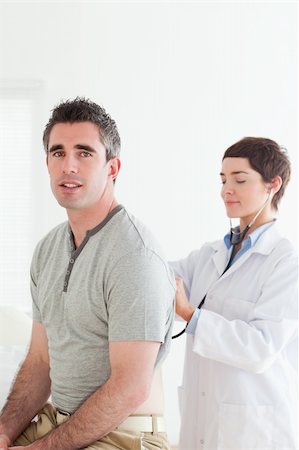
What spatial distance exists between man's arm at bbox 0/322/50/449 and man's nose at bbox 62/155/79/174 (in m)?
0.41

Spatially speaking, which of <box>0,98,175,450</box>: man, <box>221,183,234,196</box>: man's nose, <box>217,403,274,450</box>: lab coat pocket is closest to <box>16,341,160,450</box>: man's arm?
<box>0,98,175,450</box>: man

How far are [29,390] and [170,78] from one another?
7.47ft

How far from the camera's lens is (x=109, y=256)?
139 cm

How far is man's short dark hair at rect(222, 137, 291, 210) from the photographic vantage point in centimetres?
208

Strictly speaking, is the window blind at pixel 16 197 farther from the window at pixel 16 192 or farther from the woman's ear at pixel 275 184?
the woman's ear at pixel 275 184

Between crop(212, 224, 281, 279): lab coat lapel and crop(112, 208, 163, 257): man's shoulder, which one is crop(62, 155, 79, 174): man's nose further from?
crop(212, 224, 281, 279): lab coat lapel

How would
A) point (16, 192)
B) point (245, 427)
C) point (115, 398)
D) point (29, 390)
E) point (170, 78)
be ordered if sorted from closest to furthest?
1. point (115, 398)
2. point (29, 390)
3. point (245, 427)
4. point (170, 78)
5. point (16, 192)

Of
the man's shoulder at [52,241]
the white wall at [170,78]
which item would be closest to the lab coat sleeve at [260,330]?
the man's shoulder at [52,241]

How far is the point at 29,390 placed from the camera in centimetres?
160

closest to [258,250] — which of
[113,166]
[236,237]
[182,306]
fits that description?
[236,237]

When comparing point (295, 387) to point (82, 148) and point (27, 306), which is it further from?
point (27, 306)

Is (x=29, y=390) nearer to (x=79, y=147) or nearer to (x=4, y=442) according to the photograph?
(x=4, y=442)

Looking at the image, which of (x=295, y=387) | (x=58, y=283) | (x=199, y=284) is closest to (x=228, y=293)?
(x=199, y=284)

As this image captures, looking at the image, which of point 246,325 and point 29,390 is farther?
point 246,325
